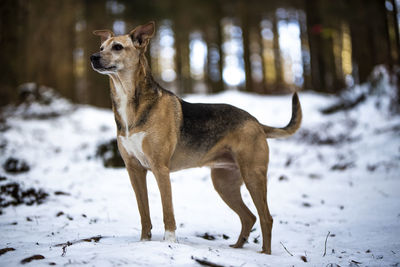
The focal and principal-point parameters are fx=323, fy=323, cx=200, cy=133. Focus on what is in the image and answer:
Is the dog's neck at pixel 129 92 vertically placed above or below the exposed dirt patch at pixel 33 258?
above

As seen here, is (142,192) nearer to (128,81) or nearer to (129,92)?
(129,92)

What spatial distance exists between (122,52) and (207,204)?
3306 mm

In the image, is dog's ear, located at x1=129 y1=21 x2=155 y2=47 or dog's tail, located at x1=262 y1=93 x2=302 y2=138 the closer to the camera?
dog's ear, located at x1=129 y1=21 x2=155 y2=47

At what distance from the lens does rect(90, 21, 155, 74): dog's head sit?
138 inches

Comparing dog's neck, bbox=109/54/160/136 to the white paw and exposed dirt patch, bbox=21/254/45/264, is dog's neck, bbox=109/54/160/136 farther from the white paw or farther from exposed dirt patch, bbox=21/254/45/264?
exposed dirt patch, bbox=21/254/45/264

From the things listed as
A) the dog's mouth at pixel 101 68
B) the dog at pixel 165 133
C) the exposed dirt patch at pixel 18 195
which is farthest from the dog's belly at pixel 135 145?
the exposed dirt patch at pixel 18 195

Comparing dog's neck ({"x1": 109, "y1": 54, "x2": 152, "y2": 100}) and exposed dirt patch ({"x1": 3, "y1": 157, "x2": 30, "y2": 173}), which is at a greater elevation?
dog's neck ({"x1": 109, "y1": 54, "x2": 152, "y2": 100})

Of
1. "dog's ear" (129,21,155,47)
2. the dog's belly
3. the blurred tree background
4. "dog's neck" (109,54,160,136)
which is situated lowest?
the dog's belly

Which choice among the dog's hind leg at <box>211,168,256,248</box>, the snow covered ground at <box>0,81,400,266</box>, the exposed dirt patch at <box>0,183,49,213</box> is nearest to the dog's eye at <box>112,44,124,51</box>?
the dog's hind leg at <box>211,168,256,248</box>

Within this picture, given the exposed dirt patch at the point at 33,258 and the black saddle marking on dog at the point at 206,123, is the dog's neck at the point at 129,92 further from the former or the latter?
the exposed dirt patch at the point at 33,258

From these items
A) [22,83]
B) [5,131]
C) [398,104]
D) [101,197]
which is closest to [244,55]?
[398,104]

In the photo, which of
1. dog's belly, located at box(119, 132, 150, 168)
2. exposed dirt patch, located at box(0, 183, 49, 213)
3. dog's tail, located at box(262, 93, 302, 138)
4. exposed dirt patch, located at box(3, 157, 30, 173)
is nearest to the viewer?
dog's belly, located at box(119, 132, 150, 168)

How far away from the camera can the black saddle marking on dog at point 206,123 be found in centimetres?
383

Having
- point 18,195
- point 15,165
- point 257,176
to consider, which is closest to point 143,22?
point 15,165
